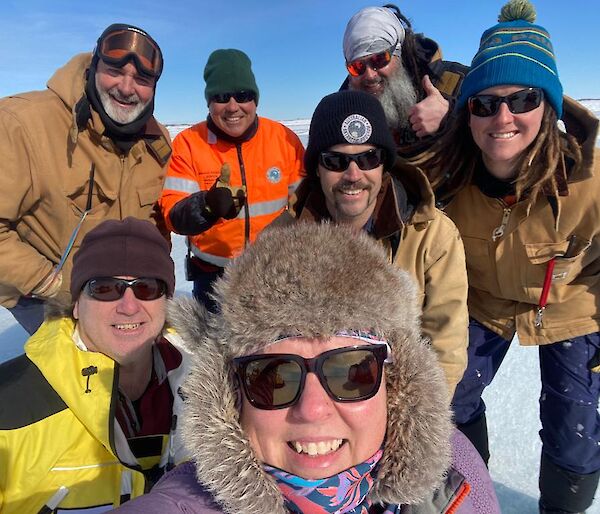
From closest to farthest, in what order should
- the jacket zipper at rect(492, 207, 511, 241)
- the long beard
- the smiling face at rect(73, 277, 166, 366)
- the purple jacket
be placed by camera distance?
the purple jacket < the smiling face at rect(73, 277, 166, 366) < the jacket zipper at rect(492, 207, 511, 241) < the long beard

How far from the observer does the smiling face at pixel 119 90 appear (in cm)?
231

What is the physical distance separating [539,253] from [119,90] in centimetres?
224

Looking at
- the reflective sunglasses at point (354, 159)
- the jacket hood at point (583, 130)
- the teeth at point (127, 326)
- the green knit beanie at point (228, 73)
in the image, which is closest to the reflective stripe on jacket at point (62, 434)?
the teeth at point (127, 326)

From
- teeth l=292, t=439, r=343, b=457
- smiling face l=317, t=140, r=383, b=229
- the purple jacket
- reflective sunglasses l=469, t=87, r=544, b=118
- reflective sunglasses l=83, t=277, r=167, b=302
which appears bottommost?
the purple jacket

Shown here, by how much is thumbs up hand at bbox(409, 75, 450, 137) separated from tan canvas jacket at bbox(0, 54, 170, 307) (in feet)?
4.82

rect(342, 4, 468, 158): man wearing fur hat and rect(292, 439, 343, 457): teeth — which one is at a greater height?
rect(342, 4, 468, 158): man wearing fur hat

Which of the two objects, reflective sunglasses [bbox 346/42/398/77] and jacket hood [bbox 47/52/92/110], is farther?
reflective sunglasses [bbox 346/42/398/77]

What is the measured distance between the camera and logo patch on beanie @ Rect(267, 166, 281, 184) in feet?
8.57

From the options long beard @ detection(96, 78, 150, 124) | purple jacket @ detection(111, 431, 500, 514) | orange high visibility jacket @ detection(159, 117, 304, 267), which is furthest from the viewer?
orange high visibility jacket @ detection(159, 117, 304, 267)

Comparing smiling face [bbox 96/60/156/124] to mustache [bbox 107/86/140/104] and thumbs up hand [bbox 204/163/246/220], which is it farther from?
thumbs up hand [bbox 204/163/246/220]

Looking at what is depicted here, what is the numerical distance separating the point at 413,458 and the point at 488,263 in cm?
122

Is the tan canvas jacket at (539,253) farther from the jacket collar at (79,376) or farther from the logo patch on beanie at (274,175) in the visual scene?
the jacket collar at (79,376)

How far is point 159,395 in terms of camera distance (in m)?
1.74

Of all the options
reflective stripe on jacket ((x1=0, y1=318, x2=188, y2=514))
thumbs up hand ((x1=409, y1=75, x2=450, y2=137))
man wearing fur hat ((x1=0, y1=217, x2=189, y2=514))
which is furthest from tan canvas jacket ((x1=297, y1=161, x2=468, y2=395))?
reflective stripe on jacket ((x1=0, y1=318, x2=188, y2=514))
